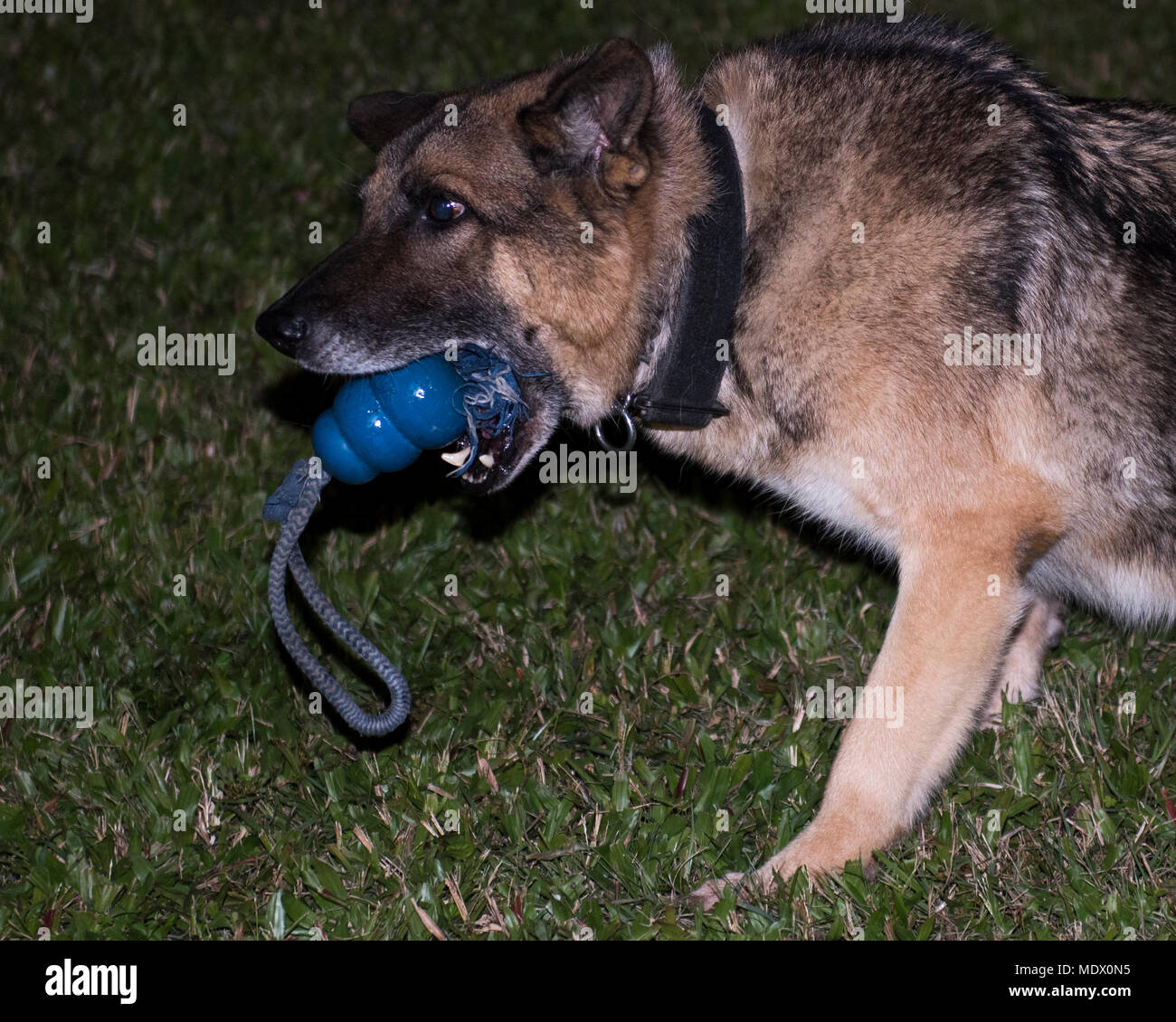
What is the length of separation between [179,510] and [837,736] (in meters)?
2.45

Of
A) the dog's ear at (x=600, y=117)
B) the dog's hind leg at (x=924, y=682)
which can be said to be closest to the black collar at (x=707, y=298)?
the dog's ear at (x=600, y=117)

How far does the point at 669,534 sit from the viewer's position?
181 inches

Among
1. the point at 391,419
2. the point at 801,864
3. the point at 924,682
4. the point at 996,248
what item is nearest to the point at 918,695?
the point at 924,682

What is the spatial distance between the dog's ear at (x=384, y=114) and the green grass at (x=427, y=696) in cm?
141

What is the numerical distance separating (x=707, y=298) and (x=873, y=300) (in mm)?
396

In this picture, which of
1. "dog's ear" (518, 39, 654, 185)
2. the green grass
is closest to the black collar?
"dog's ear" (518, 39, 654, 185)

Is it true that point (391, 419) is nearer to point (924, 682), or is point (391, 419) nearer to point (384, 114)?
point (384, 114)

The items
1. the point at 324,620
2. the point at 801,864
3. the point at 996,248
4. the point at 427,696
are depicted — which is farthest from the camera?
the point at 427,696

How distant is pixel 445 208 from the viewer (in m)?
3.17

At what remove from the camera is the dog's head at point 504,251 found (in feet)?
10.3

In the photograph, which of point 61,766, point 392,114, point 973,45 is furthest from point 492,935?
point 973,45

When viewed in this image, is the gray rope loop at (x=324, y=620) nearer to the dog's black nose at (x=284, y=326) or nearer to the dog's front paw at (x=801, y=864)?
the dog's black nose at (x=284, y=326)

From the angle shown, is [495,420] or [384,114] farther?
[384,114]

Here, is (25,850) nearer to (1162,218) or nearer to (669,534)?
(669,534)
